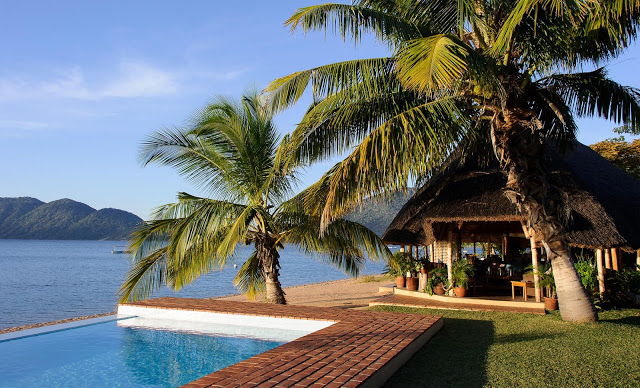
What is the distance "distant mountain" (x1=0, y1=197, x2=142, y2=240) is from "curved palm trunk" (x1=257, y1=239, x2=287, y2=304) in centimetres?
11184

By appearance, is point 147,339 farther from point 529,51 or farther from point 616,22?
point 616,22

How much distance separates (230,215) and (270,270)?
4.50 ft

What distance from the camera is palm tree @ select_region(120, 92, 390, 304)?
946 centimetres

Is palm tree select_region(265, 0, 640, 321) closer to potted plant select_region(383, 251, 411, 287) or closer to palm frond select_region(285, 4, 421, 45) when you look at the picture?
palm frond select_region(285, 4, 421, 45)

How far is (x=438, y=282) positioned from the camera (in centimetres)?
1077

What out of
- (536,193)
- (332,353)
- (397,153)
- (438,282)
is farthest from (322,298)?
(332,353)

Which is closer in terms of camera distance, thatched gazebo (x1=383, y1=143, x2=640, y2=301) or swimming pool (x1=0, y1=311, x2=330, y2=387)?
swimming pool (x1=0, y1=311, x2=330, y2=387)

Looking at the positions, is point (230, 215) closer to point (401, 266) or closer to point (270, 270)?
point (270, 270)

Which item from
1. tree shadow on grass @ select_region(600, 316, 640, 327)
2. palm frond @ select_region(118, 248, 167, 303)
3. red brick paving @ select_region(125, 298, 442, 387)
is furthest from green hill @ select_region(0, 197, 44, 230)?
tree shadow on grass @ select_region(600, 316, 640, 327)

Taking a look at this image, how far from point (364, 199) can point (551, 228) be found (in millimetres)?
2764

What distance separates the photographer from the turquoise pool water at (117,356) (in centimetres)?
641

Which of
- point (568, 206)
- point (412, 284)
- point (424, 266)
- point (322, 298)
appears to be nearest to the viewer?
point (568, 206)

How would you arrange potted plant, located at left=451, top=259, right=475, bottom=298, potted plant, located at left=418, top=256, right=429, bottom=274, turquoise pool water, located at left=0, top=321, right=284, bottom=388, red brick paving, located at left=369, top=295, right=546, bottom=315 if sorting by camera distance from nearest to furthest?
turquoise pool water, located at left=0, top=321, right=284, bottom=388 → red brick paving, located at left=369, top=295, right=546, bottom=315 → potted plant, located at left=451, top=259, right=475, bottom=298 → potted plant, located at left=418, top=256, right=429, bottom=274

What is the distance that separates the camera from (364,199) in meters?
7.80
